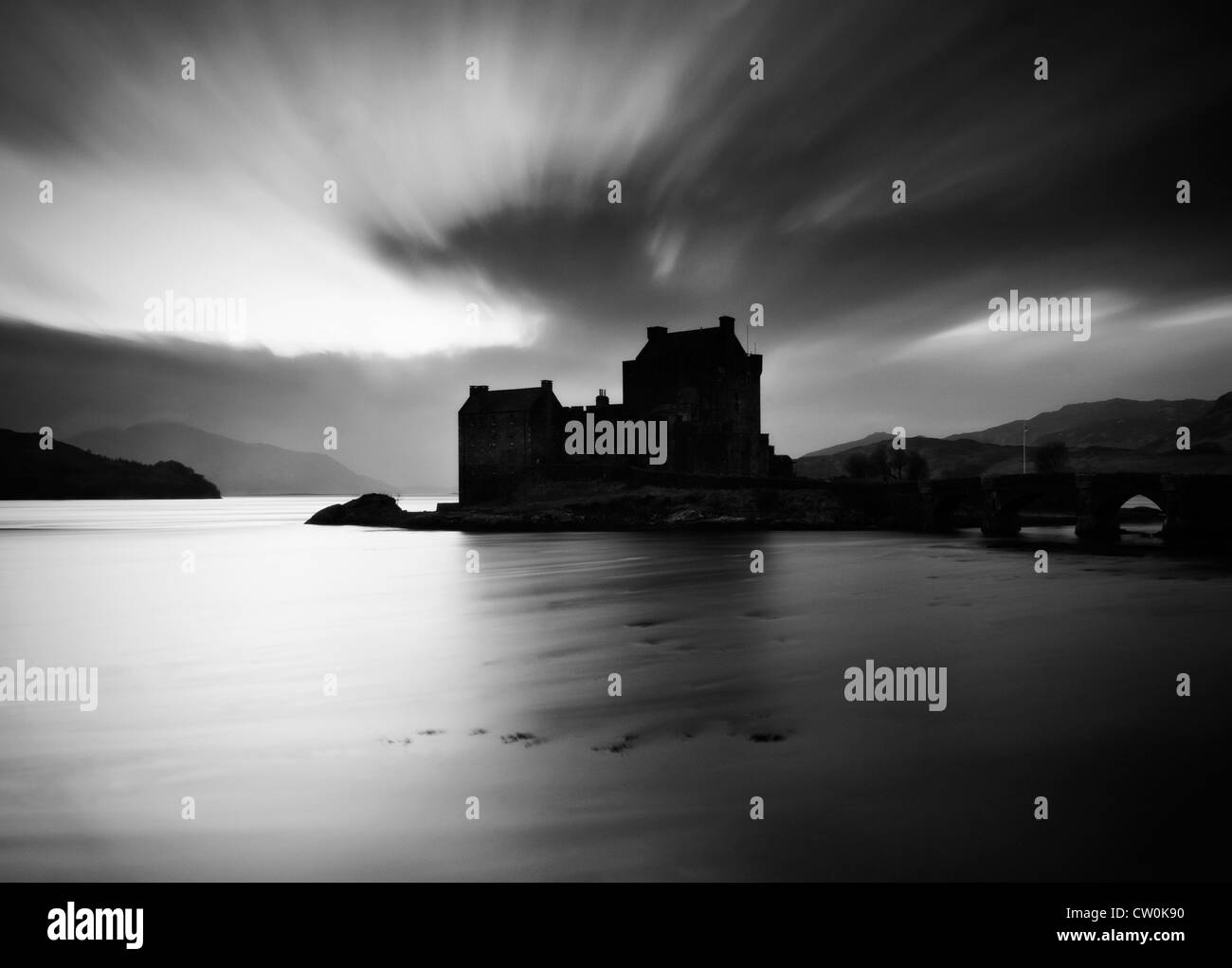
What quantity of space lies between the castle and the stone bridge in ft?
53.0

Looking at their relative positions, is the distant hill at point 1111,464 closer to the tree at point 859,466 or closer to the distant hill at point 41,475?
the tree at point 859,466

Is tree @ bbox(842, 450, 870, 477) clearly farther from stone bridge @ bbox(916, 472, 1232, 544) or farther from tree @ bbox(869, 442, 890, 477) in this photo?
stone bridge @ bbox(916, 472, 1232, 544)

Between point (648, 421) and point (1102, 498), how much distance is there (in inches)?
1289

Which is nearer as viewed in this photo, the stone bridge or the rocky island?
the stone bridge

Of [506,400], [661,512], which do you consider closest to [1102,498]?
[661,512]

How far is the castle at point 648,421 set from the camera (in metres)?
62.3

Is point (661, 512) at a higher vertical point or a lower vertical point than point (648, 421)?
lower

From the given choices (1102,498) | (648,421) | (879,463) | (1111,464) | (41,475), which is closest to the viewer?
(1102,498)

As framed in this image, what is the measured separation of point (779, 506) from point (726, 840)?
48.2 meters

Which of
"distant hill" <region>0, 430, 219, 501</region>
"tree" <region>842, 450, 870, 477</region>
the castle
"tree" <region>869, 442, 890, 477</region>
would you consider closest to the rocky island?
the castle

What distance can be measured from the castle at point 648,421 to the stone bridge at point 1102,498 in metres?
16.1

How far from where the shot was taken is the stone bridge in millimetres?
38406

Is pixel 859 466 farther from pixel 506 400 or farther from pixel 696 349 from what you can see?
pixel 506 400

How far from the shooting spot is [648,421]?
2452 inches
